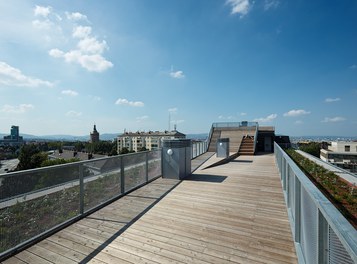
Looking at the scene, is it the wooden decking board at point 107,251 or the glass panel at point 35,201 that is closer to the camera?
the wooden decking board at point 107,251

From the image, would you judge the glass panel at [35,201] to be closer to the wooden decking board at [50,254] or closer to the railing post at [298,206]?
the wooden decking board at [50,254]

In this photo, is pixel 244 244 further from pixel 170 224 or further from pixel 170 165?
pixel 170 165

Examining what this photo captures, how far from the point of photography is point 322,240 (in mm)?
1630

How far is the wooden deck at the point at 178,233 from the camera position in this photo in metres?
3.09

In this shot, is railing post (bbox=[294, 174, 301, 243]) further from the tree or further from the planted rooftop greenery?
the tree

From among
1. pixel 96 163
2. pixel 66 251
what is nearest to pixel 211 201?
pixel 96 163

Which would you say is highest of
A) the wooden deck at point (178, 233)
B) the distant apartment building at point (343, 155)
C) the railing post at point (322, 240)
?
the railing post at point (322, 240)

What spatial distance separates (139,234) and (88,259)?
0.95 m

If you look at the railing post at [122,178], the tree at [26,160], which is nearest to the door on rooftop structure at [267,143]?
the railing post at [122,178]

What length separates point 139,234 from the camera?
3.77m

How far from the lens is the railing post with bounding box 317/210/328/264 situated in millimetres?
1542

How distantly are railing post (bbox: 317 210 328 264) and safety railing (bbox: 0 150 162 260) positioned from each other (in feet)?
12.8

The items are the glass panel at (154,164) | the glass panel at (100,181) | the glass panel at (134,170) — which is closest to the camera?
the glass panel at (100,181)

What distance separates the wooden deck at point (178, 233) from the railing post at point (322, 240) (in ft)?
5.06
